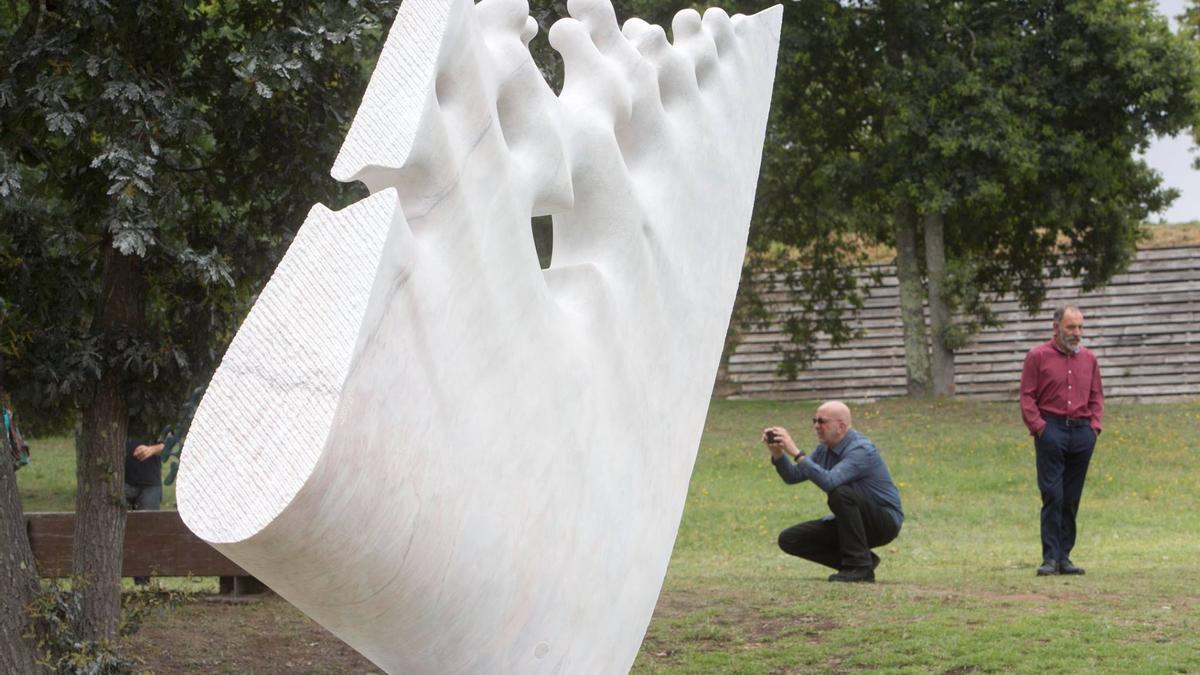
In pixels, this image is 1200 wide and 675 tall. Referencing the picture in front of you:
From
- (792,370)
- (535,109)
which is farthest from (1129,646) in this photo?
(792,370)

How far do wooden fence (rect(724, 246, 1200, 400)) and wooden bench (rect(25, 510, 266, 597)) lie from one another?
19.4 meters

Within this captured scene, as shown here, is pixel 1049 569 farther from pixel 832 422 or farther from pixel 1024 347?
pixel 1024 347

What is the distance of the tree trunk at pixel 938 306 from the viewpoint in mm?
24547

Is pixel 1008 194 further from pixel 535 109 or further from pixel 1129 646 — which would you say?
pixel 535 109

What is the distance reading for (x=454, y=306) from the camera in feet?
9.29

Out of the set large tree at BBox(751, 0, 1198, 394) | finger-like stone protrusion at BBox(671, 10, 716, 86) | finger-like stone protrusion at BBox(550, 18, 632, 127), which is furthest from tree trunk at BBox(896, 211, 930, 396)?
finger-like stone protrusion at BBox(550, 18, 632, 127)

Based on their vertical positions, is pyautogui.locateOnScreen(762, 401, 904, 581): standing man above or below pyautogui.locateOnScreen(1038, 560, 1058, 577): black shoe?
above

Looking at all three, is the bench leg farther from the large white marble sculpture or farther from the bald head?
the large white marble sculpture

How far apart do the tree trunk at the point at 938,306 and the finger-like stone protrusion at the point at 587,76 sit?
21454 mm

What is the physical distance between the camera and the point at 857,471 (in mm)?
9164

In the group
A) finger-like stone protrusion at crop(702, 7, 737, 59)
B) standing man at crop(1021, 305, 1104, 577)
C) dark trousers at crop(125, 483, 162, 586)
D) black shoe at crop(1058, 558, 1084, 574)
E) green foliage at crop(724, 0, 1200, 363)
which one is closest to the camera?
finger-like stone protrusion at crop(702, 7, 737, 59)

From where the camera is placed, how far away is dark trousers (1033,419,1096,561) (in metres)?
9.72

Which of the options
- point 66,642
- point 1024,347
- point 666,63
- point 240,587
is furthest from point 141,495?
point 1024,347

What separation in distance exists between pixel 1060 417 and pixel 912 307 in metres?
15.3
